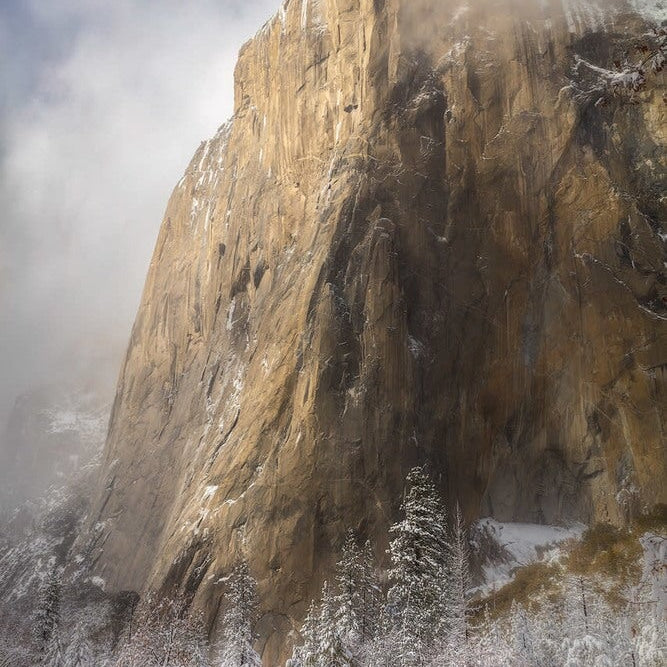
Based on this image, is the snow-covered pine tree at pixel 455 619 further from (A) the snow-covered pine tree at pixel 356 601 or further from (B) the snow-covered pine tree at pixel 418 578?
(A) the snow-covered pine tree at pixel 356 601

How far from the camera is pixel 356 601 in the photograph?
3166 centimetres

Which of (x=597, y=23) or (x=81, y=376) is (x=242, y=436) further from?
(x=81, y=376)

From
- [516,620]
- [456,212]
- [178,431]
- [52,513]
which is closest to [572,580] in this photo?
[516,620]

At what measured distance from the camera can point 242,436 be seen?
4641 centimetres

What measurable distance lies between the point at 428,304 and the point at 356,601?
2134cm

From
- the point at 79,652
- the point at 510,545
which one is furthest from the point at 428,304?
the point at 79,652

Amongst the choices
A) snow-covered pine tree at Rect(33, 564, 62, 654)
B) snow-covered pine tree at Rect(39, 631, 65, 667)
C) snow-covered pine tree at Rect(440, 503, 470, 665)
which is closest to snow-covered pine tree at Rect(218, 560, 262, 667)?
snow-covered pine tree at Rect(39, 631, 65, 667)

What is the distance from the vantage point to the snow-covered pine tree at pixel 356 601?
29.5 metres

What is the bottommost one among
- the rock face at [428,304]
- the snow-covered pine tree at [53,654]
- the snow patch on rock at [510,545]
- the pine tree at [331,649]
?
the snow-covered pine tree at [53,654]

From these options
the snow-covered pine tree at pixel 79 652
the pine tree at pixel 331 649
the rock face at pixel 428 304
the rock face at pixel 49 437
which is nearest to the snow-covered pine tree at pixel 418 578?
the pine tree at pixel 331 649

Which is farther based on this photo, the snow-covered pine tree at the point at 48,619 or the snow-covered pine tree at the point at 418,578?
the snow-covered pine tree at the point at 48,619

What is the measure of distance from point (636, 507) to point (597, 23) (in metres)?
35.2

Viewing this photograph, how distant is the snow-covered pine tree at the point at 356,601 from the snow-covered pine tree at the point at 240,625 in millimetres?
4695

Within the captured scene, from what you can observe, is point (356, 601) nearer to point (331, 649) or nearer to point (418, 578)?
point (331, 649)
